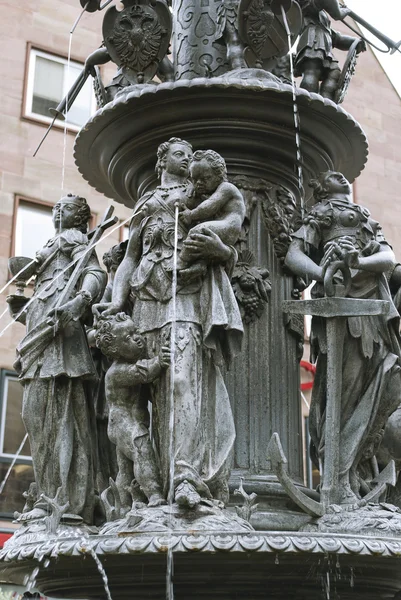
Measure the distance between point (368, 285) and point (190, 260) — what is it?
54.5 inches

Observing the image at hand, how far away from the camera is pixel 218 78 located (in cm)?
769

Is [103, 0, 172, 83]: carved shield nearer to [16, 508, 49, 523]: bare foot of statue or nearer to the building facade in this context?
[16, 508, 49, 523]: bare foot of statue

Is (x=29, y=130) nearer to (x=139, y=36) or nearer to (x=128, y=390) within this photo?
(x=139, y=36)

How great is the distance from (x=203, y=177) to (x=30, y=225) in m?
15.0

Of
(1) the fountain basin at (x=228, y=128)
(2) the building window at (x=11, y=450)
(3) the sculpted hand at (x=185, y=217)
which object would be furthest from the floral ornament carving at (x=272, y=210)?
(2) the building window at (x=11, y=450)

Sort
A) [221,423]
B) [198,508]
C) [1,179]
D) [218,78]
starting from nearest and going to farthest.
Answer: [198,508] < [221,423] < [218,78] < [1,179]

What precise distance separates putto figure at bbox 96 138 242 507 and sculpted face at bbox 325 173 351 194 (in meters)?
1.28

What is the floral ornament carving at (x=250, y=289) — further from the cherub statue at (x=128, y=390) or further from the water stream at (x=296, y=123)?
the cherub statue at (x=128, y=390)

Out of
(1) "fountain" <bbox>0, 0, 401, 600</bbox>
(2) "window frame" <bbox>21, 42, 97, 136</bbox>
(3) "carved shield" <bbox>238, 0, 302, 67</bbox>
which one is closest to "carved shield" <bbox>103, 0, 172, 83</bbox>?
(1) "fountain" <bbox>0, 0, 401, 600</bbox>

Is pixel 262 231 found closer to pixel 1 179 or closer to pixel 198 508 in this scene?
pixel 198 508

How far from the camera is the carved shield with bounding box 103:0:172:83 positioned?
8.23 metres

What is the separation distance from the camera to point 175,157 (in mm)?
7438

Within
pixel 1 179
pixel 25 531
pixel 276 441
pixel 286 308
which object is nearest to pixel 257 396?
pixel 286 308

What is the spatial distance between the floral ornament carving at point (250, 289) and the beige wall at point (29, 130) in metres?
12.8
